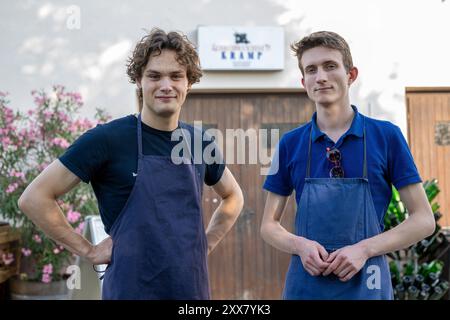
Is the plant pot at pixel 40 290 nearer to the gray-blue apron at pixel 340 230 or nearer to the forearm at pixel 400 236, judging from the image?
the gray-blue apron at pixel 340 230

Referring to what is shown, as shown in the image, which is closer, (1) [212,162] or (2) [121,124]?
(2) [121,124]

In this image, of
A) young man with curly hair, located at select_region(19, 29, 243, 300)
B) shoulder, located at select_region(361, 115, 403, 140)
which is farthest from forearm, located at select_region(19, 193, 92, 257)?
shoulder, located at select_region(361, 115, 403, 140)

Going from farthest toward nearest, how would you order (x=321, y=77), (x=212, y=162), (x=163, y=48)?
1. (x=212, y=162)
2. (x=163, y=48)
3. (x=321, y=77)

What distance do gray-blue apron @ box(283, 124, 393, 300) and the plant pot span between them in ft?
11.2

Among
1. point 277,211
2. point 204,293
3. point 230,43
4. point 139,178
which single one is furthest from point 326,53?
point 230,43

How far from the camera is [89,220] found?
3822 millimetres

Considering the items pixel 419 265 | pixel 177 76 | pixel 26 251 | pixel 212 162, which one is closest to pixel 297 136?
pixel 212 162

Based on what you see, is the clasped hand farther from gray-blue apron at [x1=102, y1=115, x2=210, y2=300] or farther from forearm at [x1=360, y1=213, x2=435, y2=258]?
gray-blue apron at [x1=102, y1=115, x2=210, y2=300]

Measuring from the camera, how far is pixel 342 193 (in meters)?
→ 2.00

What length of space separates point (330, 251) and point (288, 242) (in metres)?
0.15

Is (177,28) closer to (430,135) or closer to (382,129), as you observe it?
(430,135)

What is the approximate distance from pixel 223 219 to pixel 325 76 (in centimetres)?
78

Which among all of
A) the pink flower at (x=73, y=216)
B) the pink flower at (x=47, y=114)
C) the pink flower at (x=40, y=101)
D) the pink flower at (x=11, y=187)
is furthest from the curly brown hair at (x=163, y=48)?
the pink flower at (x=40, y=101)

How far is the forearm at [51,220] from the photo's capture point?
6.84 feet
